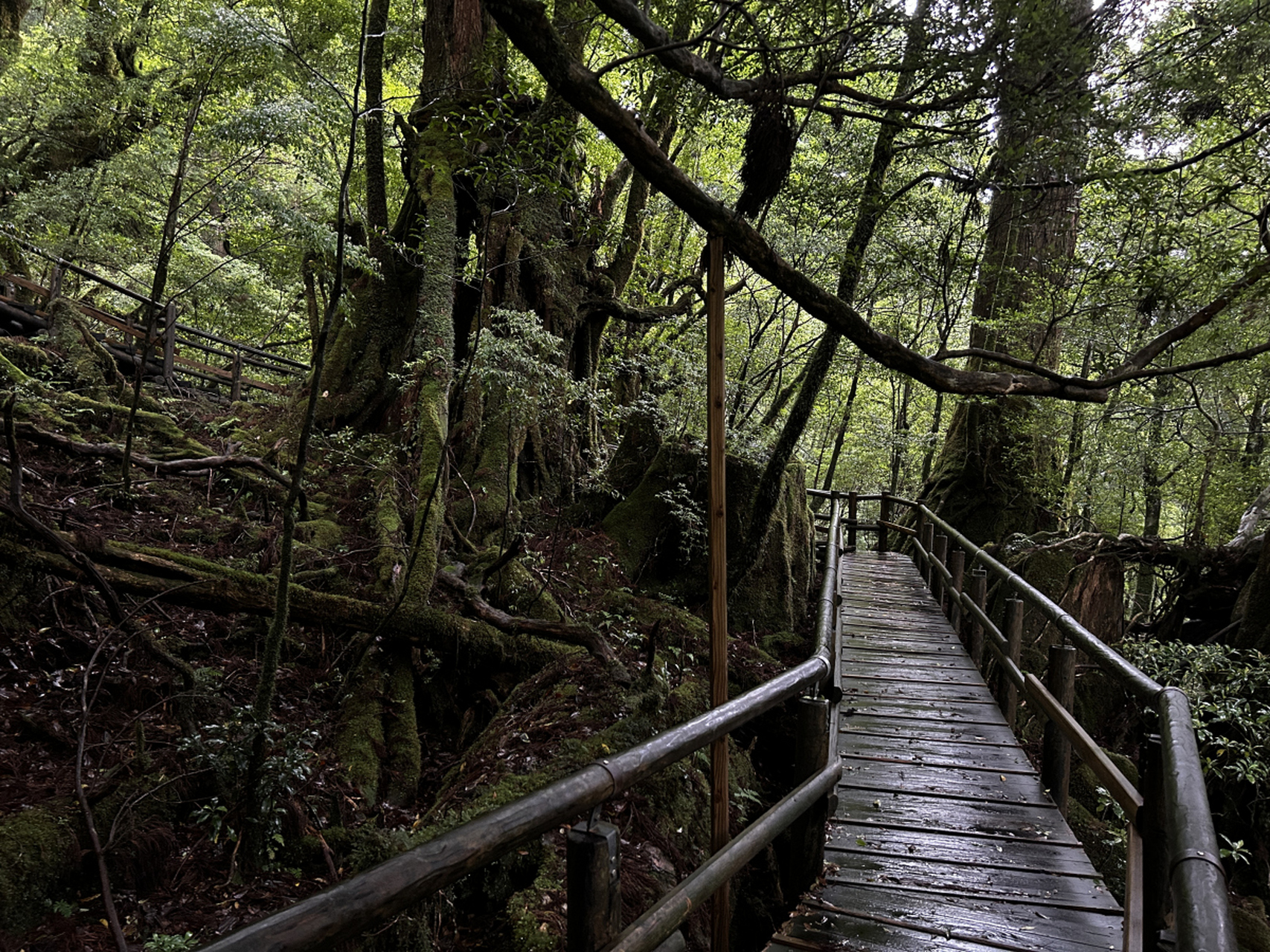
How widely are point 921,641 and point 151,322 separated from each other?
8.41 m

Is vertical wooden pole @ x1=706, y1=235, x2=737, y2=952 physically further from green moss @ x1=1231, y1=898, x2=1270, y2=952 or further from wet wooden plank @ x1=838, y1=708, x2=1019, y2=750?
green moss @ x1=1231, y1=898, x2=1270, y2=952

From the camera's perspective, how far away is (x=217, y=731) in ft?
14.0

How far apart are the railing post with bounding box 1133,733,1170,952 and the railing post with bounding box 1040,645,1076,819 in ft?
5.60

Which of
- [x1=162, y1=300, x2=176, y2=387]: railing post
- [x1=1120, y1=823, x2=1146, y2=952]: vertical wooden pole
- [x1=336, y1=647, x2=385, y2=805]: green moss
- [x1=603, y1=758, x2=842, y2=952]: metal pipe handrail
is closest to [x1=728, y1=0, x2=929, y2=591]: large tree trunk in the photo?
[x1=336, y1=647, x2=385, y2=805]: green moss

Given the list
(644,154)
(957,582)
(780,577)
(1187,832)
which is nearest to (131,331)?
(780,577)

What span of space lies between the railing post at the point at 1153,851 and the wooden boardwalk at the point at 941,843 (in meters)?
0.90

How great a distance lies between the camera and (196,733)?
416cm

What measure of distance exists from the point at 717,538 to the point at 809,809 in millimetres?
1501

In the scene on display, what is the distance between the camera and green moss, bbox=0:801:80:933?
3047 mm

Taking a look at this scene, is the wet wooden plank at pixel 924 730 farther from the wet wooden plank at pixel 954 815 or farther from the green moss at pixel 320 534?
the green moss at pixel 320 534

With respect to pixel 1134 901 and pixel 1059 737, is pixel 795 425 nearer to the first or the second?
pixel 1059 737

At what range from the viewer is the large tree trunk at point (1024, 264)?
14.4 feet

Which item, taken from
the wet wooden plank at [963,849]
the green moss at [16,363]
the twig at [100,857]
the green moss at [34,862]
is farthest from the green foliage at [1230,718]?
the green moss at [16,363]

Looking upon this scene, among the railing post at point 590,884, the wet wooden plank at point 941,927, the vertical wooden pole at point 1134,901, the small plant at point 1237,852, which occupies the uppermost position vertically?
the railing post at point 590,884
